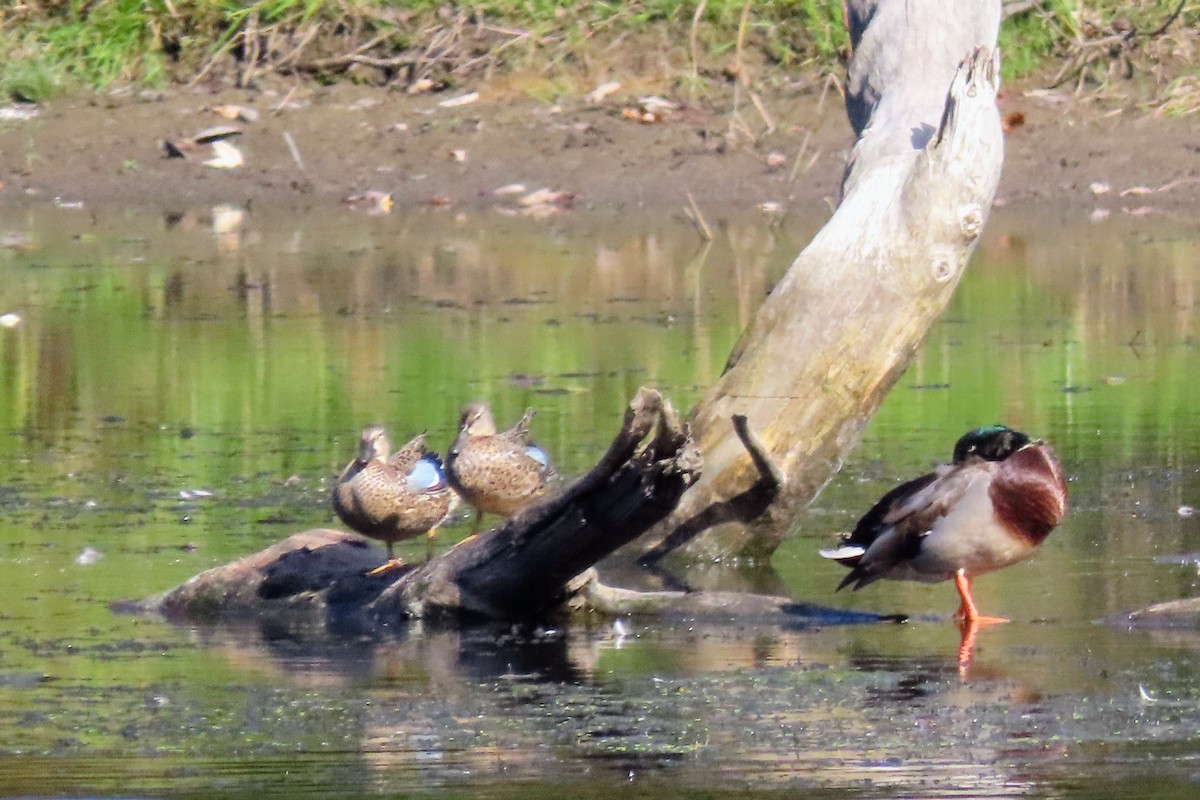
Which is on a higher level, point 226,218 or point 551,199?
point 551,199

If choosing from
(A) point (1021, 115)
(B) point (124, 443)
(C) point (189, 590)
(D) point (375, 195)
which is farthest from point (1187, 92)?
(C) point (189, 590)

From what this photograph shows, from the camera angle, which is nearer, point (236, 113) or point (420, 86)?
point (236, 113)

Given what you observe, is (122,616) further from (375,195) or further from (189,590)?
(375,195)

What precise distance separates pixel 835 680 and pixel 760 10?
13.5m

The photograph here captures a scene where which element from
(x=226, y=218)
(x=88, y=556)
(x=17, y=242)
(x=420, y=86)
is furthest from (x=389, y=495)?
(x=420, y=86)

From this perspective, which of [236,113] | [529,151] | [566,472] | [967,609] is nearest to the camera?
[967,609]

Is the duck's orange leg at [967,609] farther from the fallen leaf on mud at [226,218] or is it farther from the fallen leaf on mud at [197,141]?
the fallen leaf on mud at [197,141]

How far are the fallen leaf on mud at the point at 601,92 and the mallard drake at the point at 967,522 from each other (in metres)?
11.9

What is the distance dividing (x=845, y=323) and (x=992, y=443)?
77 centimetres

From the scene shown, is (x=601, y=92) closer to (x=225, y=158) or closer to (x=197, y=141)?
(x=225, y=158)

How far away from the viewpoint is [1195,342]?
12016 mm

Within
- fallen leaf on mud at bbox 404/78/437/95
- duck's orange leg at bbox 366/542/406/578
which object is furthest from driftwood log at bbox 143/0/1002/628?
fallen leaf on mud at bbox 404/78/437/95

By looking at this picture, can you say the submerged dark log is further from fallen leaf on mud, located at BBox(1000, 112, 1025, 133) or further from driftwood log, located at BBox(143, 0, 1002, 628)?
fallen leaf on mud, located at BBox(1000, 112, 1025, 133)

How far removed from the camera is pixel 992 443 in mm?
7035
